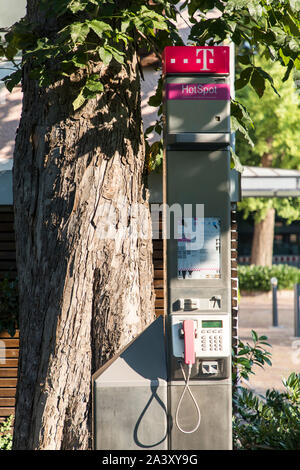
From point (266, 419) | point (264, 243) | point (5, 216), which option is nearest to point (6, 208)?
point (5, 216)

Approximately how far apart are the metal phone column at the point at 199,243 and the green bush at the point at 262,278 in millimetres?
16229

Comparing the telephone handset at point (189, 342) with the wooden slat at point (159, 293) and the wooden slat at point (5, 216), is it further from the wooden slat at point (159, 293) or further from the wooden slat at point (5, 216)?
the wooden slat at point (5, 216)

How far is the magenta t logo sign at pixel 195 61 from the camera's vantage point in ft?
10.6

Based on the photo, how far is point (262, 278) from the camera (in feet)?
63.6

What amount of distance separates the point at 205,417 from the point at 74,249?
1.25 metres

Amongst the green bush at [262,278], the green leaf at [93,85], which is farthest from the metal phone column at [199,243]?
the green bush at [262,278]

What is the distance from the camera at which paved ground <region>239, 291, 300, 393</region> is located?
357 inches

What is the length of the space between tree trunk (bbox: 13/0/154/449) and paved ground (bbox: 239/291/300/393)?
9.08ft

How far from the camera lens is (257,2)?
3766 mm

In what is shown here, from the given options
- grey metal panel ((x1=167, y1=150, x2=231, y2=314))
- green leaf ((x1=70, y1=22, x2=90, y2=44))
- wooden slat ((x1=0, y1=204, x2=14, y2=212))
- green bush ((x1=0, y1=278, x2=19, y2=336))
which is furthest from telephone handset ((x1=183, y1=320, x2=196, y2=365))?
wooden slat ((x1=0, y1=204, x2=14, y2=212))

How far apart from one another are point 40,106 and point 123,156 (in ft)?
2.04

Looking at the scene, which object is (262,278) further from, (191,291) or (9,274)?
(191,291)

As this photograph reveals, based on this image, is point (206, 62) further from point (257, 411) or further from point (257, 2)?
point (257, 411)

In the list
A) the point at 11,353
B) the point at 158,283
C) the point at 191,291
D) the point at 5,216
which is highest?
the point at 5,216
